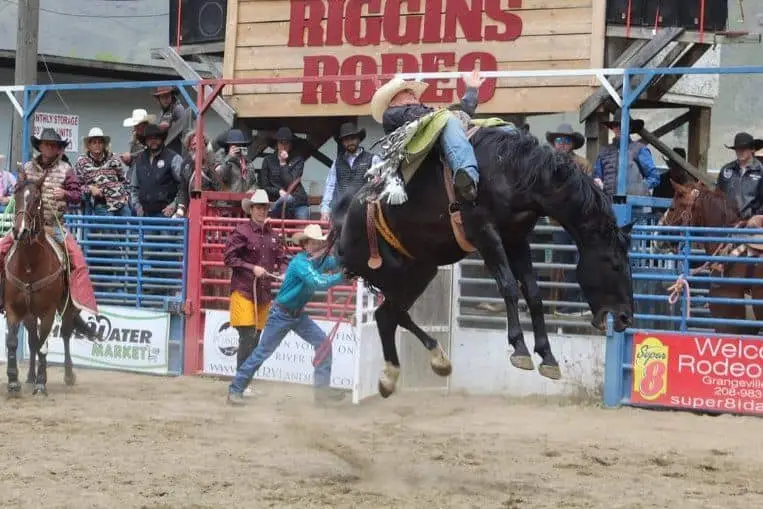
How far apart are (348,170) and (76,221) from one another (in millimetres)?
3438

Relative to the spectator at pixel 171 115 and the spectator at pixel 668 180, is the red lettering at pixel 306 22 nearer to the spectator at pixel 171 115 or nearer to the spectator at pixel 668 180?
the spectator at pixel 171 115

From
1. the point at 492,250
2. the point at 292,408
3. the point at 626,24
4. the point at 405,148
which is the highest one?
the point at 626,24

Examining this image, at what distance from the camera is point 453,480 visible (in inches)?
275

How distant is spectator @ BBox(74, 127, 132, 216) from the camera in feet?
40.3

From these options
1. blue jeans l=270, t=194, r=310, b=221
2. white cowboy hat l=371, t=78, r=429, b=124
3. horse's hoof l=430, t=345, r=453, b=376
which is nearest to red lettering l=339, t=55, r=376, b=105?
blue jeans l=270, t=194, r=310, b=221

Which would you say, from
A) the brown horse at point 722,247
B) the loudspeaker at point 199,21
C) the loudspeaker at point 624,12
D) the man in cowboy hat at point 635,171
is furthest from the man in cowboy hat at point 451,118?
the loudspeaker at point 199,21

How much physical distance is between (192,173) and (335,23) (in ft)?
7.61

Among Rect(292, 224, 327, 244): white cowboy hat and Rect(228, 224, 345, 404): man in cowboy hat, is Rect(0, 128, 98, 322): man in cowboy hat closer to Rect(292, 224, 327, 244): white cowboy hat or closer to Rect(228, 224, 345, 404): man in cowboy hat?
Rect(228, 224, 345, 404): man in cowboy hat

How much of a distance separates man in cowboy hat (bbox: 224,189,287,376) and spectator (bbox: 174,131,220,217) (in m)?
1.54

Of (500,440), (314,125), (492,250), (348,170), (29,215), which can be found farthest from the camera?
(314,125)

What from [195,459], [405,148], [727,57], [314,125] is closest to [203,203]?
[314,125]

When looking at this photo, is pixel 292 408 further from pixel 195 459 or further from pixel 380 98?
pixel 380 98

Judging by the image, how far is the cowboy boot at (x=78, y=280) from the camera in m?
10.7

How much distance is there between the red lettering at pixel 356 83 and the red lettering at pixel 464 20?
89 cm
